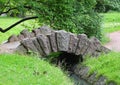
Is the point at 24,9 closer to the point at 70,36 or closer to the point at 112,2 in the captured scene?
the point at 70,36

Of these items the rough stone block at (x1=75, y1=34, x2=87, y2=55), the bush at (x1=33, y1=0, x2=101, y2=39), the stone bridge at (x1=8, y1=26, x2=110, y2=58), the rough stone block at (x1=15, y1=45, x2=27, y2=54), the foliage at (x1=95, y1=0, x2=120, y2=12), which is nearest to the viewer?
the rough stone block at (x1=15, y1=45, x2=27, y2=54)

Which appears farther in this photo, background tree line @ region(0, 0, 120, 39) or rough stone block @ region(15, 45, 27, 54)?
background tree line @ region(0, 0, 120, 39)

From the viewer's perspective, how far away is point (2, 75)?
11359 millimetres

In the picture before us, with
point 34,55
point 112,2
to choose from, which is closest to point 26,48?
point 34,55

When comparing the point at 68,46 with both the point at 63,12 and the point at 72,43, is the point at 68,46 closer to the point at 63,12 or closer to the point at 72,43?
the point at 72,43

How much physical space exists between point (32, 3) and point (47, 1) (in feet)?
2.26

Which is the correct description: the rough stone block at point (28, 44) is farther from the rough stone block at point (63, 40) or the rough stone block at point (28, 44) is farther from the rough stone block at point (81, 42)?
the rough stone block at point (81, 42)

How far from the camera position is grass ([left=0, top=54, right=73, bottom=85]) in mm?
11258

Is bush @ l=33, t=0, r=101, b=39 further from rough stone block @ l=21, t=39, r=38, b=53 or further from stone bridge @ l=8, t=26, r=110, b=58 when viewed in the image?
rough stone block @ l=21, t=39, r=38, b=53

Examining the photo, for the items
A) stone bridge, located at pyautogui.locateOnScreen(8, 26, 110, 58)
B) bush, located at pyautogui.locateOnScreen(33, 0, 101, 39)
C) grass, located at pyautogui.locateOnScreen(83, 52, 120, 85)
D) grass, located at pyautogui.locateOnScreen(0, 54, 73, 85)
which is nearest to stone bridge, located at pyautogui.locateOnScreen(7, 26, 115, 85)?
stone bridge, located at pyautogui.locateOnScreen(8, 26, 110, 58)

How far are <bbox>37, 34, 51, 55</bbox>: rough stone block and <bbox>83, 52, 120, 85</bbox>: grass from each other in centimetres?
190

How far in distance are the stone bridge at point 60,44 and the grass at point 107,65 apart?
0.51 meters

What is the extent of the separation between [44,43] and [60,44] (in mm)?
804

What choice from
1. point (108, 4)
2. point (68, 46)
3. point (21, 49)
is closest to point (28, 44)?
point (21, 49)
